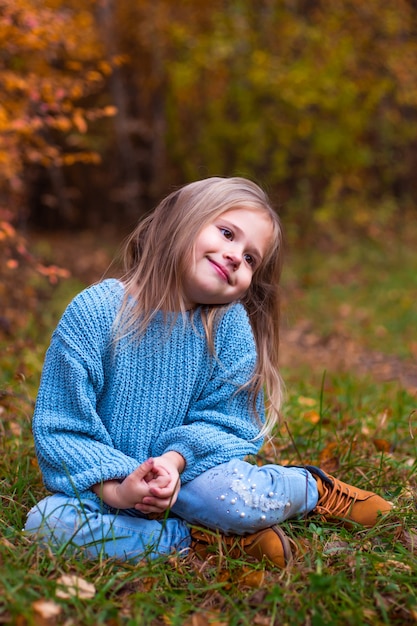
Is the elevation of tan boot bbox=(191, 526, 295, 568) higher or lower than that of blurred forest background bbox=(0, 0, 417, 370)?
higher

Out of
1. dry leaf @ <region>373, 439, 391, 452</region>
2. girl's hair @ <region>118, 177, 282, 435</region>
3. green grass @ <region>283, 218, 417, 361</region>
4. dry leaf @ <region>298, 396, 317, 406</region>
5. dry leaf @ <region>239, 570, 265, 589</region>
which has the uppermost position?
girl's hair @ <region>118, 177, 282, 435</region>

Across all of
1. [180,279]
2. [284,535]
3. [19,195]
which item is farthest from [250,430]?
[19,195]

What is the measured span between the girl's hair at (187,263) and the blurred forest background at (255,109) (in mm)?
5994

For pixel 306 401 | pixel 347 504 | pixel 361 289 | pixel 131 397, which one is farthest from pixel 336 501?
pixel 361 289

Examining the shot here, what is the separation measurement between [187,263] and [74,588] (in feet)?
3.43

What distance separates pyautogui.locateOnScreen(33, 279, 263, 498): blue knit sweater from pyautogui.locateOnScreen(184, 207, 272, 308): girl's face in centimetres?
12

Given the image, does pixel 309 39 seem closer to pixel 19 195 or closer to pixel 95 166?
pixel 95 166

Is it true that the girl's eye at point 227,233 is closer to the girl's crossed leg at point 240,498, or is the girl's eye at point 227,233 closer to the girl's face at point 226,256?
the girl's face at point 226,256

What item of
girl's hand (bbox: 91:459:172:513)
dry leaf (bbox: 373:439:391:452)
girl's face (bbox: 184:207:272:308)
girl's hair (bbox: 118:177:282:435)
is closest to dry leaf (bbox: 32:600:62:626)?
girl's hand (bbox: 91:459:172:513)

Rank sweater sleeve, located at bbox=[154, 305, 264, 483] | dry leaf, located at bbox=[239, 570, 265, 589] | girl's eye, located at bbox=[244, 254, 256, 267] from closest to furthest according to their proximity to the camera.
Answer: dry leaf, located at bbox=[239, 570, 265, 589] < sweater sleeve, located at bbox=[154, 305, 264, 483] < girl's eye, located at bbox=[244, 254, 256, 267]

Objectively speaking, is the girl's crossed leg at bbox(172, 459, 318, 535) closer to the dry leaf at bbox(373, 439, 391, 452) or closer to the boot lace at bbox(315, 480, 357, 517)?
the boot lace at bbox(315, 480, 357, 517)

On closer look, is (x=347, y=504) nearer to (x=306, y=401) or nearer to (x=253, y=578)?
(x=253, y=578)

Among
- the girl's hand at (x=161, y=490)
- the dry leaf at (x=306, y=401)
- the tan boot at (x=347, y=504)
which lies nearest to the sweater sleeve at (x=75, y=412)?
the girl's hand at (x=161, y=490)

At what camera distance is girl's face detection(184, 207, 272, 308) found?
2369 millimetres
